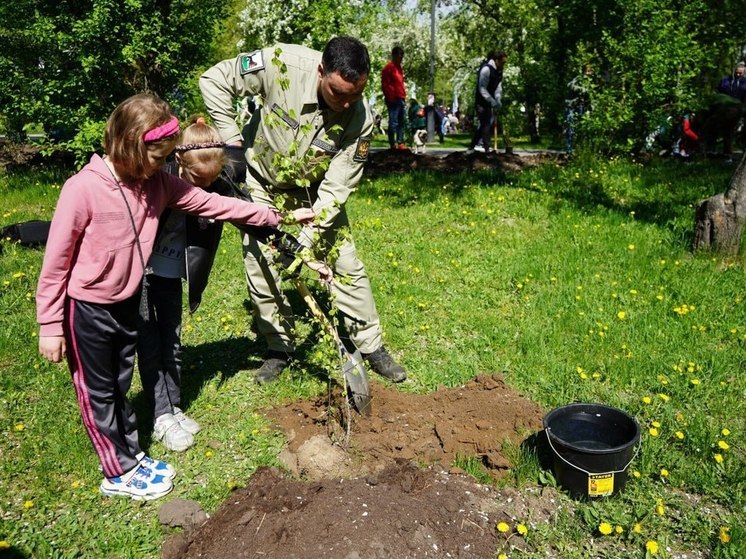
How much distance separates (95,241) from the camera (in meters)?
2.74

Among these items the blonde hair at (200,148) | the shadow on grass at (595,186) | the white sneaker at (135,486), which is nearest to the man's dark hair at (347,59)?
the blonde hair at (200,148)

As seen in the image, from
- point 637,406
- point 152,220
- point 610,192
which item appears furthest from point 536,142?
point 152,220

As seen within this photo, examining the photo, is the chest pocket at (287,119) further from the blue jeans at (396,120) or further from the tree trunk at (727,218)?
the blue jeans at (396,120)

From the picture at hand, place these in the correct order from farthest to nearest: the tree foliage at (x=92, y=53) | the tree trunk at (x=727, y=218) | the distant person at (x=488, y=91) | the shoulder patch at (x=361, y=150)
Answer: the distant person at (x=488, y=91), the tree foliage at (x=92, y=53), the tree trunk at (x=727, y=218), the shoulder patch at (x=361, y=150)

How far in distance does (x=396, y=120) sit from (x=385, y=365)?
34.3 ft

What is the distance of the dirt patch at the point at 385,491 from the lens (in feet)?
9.12

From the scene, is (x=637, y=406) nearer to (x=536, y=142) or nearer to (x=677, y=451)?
(x=677, y=451)

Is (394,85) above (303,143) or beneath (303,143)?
above

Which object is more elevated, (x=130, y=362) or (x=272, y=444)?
(x=130, y=362)

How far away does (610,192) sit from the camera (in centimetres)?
838

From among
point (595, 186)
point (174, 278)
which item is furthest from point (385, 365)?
point (595, 186)

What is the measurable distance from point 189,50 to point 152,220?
8.05m

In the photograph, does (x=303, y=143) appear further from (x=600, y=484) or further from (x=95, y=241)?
(x=600, y=484)

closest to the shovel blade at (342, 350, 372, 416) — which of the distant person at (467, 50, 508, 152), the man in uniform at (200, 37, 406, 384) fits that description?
the man in uniform at (200, 37, 406, 384)
